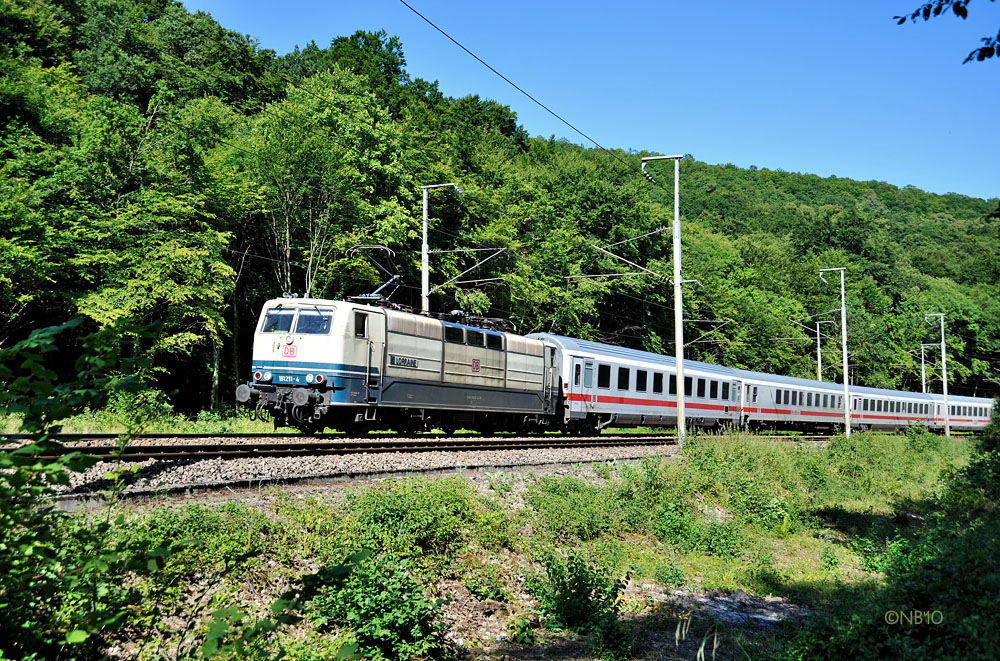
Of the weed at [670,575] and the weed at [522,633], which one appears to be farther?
the weed at [670,575]

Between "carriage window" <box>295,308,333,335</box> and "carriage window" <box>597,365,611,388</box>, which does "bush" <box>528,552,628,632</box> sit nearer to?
"carriage window" <box>295,308,333,335</box>

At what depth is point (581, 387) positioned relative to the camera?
2717 cm

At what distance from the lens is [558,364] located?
26391 mm

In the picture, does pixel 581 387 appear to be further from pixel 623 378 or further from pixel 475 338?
pixel 475 338

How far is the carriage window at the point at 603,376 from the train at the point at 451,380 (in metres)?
0.04

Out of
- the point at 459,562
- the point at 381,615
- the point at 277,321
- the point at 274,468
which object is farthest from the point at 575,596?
the point at 277,321

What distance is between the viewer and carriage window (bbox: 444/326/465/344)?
2116 centimetres

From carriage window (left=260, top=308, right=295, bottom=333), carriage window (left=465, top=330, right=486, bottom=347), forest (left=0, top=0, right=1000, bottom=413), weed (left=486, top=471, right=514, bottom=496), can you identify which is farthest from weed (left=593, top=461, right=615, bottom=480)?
forest (left=0, top=0, right=1000, bottom=413)

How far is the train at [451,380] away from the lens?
17.9 m

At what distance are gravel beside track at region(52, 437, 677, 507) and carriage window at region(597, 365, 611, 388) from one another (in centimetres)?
971

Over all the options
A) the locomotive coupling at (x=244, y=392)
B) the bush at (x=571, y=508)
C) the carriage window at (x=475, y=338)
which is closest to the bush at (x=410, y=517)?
A: the bush at (x=571, y=508)

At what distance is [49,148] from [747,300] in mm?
50927

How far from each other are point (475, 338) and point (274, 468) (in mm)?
10778

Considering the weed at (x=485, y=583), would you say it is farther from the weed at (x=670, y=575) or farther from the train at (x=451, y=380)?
the train at (x=451, y=380)
